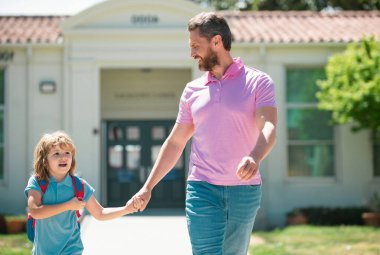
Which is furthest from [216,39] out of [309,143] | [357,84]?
[309,143]

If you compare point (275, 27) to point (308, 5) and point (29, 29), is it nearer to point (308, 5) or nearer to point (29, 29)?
point (29, 29)

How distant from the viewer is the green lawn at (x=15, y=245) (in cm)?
1073

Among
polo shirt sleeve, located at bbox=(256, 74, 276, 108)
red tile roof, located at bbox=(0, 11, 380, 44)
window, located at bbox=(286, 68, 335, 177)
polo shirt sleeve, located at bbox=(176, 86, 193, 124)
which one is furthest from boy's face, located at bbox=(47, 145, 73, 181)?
window, located at bbox=(286, 68, 335, 177)

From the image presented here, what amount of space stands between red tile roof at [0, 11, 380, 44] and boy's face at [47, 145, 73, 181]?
11863mm

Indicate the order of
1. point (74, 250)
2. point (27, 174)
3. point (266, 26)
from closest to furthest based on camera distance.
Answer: point (74, 250) < point (27, 174) < point (266, 26)

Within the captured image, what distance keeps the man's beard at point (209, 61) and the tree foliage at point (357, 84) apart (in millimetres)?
10485

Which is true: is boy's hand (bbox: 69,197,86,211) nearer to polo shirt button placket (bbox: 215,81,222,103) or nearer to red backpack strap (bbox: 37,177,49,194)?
red backpack strap (bbox: 37,177,49,194)

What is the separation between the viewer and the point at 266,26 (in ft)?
58.6

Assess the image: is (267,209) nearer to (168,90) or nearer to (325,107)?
(325,107)

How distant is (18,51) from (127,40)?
2544 mm

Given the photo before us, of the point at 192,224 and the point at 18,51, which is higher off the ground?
the point at 18,51

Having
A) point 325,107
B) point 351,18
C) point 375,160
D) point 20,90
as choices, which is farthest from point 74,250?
point 351,18

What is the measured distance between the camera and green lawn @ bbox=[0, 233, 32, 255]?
10734mm

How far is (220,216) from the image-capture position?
4.43 m
